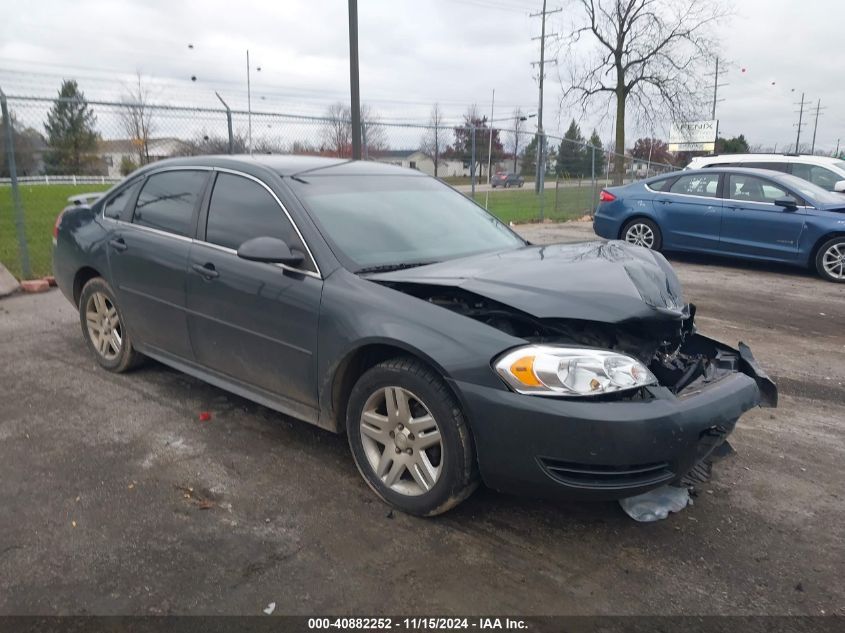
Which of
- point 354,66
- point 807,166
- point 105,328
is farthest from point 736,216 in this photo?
point 105,328

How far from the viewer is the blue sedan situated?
355 inches

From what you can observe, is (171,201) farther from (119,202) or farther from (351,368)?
(351,368)

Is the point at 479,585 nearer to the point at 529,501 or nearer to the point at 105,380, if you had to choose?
the point at 529,501

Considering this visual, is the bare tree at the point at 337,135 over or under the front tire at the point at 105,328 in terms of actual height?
over

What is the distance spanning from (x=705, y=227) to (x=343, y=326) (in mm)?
8240

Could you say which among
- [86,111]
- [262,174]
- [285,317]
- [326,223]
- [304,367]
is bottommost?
[304,367]

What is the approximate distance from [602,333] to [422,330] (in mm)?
803

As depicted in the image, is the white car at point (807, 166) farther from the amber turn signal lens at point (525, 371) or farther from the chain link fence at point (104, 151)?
the amber turn signal lens at point (525, 371)

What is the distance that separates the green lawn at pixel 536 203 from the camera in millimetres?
18625

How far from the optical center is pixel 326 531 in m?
2.99

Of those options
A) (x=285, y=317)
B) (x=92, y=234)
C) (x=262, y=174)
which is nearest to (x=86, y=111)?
(x=92, y=234)

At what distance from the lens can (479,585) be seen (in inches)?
103

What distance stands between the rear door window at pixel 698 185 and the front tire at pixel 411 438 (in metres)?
8.43

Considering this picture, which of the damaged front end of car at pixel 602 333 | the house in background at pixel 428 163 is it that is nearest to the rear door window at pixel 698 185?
the house in background at pixel 428 163
